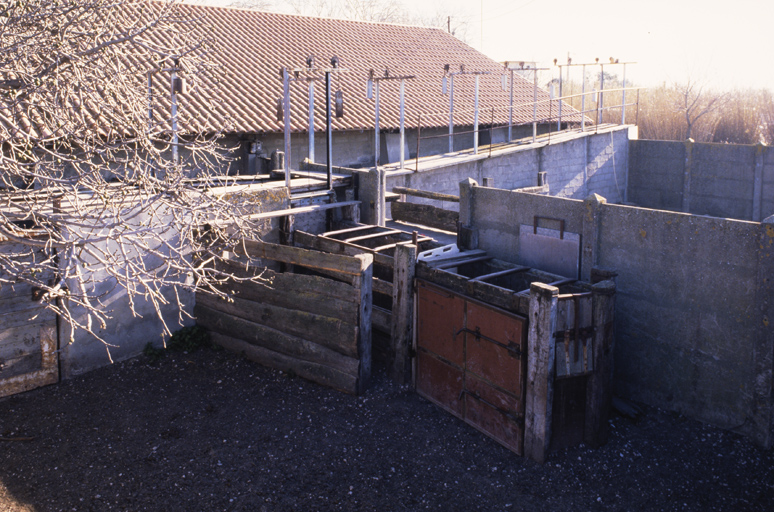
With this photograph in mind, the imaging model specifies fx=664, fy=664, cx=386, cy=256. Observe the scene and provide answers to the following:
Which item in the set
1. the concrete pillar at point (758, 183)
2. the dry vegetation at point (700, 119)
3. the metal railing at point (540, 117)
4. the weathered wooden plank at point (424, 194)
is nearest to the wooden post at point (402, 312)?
the weathered wooden plank at point (424, 194)

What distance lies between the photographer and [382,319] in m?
9.14

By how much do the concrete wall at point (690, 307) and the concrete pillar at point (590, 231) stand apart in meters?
0.01

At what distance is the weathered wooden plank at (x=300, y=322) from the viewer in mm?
8422

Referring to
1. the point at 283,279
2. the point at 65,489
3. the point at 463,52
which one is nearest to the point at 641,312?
the point at 283,279

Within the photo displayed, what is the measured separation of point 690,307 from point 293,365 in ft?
16.4

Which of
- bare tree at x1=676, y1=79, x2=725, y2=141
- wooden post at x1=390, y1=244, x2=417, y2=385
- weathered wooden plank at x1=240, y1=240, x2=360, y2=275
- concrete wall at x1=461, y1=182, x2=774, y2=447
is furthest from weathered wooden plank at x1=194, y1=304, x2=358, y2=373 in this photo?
bare tree at x1=676, y1=79, x2=725, y2=141

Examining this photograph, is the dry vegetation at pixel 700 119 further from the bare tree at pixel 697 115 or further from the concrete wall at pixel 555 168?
the concrete wall at pixel 555 168

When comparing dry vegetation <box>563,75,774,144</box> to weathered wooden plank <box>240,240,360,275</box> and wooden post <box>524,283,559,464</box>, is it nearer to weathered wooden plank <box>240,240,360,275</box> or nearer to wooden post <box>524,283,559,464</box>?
weathered wooden plank <box>240,240,360,275</box>

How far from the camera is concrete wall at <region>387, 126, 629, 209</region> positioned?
16594mm

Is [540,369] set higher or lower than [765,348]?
lower

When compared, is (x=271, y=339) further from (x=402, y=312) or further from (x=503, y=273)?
(x=503, y=273)

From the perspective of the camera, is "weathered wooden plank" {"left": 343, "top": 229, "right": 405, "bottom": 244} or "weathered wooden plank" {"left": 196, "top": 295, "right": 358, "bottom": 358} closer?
"weathered wooden plank" {"left": 196, "top": 295, "right": 358, "bottom": 358}

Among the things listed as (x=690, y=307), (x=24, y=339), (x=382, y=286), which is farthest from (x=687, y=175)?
(x=24, y=339)

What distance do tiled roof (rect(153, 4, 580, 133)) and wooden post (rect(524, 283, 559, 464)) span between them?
457 inches
